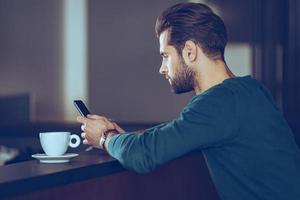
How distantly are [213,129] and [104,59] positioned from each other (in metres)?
1.84

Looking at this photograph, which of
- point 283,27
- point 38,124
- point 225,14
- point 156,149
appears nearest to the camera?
point 156,149

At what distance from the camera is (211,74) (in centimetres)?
158

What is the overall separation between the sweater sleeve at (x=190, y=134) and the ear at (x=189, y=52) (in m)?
0.14

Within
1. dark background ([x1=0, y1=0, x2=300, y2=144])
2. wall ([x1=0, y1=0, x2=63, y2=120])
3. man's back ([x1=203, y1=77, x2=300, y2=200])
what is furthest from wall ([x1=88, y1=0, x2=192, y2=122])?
man's back ([x1=203, y1=77, x2=300, y2=200])

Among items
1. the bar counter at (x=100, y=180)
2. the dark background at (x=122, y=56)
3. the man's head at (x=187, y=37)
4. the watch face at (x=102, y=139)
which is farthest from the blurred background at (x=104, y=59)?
the watch face at (x=102, y=139)

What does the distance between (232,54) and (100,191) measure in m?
1.55

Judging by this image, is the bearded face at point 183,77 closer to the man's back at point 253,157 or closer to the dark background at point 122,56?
the man's back at point 253,157

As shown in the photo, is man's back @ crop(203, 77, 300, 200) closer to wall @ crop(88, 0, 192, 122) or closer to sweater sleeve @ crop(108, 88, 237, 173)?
sweater sleeve @ crop(108, 88, 237, 173)

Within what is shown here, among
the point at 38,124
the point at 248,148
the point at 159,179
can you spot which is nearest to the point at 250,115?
the point at 248,148

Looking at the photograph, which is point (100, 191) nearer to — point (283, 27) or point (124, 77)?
point (283, 27)

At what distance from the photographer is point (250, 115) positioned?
4.82 feet

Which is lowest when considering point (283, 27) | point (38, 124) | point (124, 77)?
point (38, 124)

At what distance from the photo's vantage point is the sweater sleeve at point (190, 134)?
55.6 inches

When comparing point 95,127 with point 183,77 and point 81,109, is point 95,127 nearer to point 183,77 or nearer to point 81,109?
point 81,109
